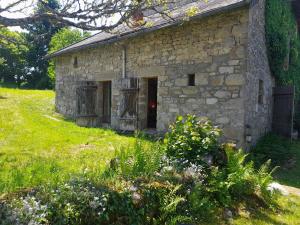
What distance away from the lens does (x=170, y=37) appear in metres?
8.55

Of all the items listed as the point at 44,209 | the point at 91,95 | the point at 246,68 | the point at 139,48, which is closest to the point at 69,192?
the point at 44,209

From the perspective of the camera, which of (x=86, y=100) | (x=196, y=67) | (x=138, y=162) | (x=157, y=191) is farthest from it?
(x=86, y=100)

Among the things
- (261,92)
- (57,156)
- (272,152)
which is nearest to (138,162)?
(57,156)

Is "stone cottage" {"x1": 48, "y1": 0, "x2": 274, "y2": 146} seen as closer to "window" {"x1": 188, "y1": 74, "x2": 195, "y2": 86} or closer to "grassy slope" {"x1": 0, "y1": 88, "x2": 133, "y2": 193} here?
"window" {"x1": 188, "y1": 74, "x2": 195, "y2": 86}

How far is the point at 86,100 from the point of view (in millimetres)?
11484

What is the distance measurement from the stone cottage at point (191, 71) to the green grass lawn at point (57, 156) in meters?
1.40

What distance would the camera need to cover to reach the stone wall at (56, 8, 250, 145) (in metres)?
7.14

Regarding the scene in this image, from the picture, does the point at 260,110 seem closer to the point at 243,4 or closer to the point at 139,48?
the point at 243,4

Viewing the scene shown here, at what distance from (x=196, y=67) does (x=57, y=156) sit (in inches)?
164

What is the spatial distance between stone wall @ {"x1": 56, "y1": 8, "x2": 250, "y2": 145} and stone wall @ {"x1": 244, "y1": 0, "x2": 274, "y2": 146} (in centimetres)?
28

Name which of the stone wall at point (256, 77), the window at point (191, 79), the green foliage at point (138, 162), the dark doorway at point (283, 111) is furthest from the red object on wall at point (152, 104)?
the green foliage at point (138, 162)

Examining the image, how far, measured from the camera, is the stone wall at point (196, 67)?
714 centimetres

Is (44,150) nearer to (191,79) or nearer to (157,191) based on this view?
(157,191)

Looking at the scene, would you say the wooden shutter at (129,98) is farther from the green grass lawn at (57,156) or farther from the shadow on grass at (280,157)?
the shadow on grass at (280,157)
